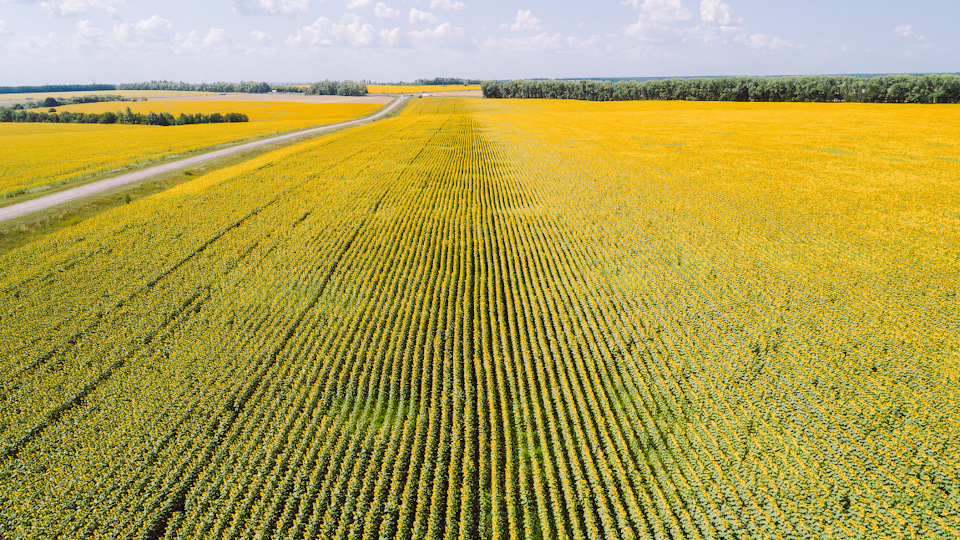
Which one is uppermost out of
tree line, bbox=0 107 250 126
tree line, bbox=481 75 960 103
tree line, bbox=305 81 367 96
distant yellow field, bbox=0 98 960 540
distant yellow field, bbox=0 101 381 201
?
tree line, bbox=305 81 367 96

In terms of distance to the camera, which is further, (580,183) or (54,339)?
(580,183)

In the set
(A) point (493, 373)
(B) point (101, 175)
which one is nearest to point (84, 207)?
(B) point (101, 175)

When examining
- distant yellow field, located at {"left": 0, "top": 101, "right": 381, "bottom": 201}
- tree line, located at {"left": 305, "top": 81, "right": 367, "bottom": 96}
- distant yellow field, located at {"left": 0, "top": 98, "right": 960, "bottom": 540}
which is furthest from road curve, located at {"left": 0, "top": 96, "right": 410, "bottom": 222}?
tree line, located at {"left": 305, "top": 81, "right": 367, "bottom": 96}

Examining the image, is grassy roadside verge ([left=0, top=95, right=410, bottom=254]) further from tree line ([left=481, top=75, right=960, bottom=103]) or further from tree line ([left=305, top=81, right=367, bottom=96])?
tree line ([left=305, top=81, right=367, bottom=96])

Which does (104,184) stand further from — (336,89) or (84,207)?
(336,89)

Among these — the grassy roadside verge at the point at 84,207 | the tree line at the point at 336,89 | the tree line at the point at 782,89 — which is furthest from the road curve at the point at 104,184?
the tree line at the point at 336,89

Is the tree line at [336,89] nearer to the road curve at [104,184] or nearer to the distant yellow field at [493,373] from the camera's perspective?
the road curve at [104,184]

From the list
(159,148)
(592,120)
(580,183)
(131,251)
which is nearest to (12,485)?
(131,251)

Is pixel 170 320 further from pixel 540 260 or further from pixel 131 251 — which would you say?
pixel 540 260
